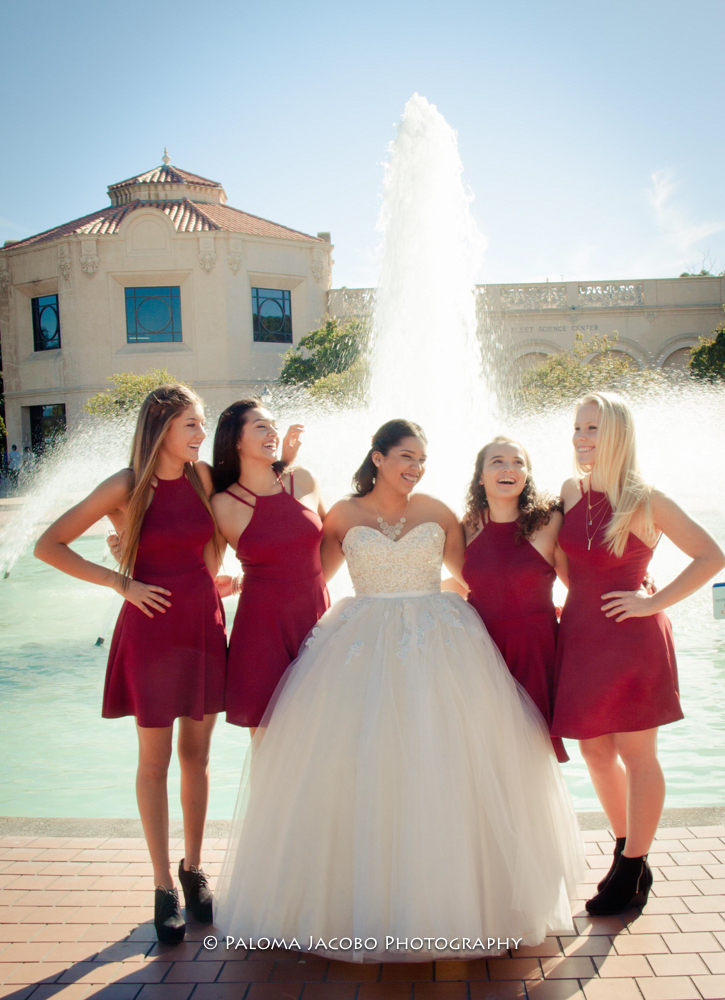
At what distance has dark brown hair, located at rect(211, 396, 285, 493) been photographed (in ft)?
11.4

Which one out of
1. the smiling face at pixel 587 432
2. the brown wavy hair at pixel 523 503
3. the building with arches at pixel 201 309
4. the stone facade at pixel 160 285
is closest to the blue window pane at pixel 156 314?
the building with arches at pixel 201 309

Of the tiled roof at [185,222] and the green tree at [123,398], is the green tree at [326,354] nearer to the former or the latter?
the green tree at [123,398]

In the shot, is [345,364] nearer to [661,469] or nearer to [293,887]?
[661,469]

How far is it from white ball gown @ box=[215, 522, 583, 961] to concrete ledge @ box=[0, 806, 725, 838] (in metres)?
0.99

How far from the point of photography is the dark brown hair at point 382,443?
136 inches

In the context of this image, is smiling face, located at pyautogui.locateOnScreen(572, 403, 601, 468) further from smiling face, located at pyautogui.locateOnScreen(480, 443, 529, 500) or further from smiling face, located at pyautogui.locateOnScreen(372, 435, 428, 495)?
smiling face, located at pyautogui.locateOnScreen(372, 435, 428, 495)

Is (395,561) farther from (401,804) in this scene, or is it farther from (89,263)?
(89,263)

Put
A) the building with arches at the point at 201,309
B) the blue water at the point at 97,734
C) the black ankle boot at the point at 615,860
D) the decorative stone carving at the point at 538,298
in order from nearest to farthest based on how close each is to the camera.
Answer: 1. the black ankle boot at the point at 615,860
2. the blue water at the point at 97,734
3. the building with arches at the point at 201,309
4. the decorative stone carving at the point at 538,298

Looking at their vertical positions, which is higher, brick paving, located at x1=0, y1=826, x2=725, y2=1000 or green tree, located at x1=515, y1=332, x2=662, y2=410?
green tree, located at x1=515, y1=332, x2=662, y2=410

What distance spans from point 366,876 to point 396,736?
467 mm

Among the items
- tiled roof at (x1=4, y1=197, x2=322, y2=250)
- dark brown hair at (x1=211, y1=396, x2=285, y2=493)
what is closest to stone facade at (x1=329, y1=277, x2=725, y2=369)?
tiled roof at (x1=4, y1=197, x2=322, y2=250)

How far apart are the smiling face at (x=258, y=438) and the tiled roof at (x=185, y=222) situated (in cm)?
2987

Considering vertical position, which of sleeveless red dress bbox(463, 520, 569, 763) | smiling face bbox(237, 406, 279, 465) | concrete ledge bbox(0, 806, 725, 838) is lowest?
concrete ledge bbox(0, 806, 725, 838)

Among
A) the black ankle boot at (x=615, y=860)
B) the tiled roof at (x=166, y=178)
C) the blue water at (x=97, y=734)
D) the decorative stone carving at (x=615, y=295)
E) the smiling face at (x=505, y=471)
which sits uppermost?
the tiled roof at (x=166, y=178)
